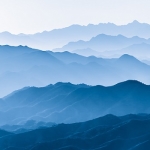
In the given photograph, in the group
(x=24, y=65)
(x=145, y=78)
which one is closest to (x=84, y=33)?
(x=145, y=78)

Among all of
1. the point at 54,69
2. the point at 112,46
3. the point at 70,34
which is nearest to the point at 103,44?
the point at 112,46

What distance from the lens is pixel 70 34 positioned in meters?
161

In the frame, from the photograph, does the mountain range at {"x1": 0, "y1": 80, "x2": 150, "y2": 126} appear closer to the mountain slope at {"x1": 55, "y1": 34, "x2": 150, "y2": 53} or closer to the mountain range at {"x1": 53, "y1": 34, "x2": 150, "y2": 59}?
the mountain range at {"x1": 53, "y1": 34, "x2": 150, "y2": 59}

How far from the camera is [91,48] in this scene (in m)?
132

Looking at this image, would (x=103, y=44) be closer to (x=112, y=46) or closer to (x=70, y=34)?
(x=112, y=46)

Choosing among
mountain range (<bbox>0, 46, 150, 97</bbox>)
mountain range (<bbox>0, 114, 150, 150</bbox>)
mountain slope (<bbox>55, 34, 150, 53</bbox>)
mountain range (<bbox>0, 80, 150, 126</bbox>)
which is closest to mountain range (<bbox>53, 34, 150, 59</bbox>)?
mountain slope (<bbox>55, 34, 150, 53</bbox>)

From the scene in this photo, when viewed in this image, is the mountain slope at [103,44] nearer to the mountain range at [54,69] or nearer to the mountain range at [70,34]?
the mountain range at [70,34]

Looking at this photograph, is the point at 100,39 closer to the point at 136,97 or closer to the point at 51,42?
the point at 51,42

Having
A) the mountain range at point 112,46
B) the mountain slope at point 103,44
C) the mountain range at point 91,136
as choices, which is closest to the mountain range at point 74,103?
the mountain range at point 91,136

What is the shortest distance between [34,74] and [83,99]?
23791 mm

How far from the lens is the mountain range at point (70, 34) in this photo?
14062cm

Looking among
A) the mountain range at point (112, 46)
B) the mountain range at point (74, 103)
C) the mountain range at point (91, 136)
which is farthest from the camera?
the mountain range at point (112, 46)

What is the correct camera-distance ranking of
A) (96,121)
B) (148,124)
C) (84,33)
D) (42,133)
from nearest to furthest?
(148,124)
(42,133)
(96,121)
(84,33)

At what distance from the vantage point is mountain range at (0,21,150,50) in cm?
14062
